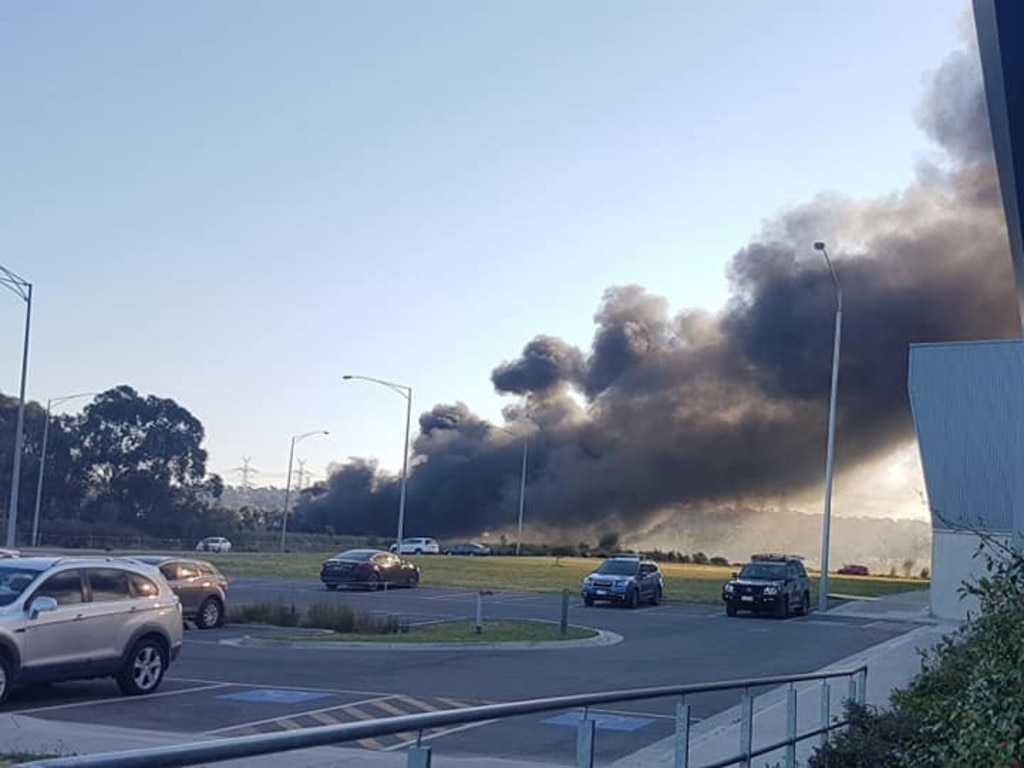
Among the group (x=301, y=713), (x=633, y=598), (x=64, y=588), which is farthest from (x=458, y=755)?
(x=633, y=598)

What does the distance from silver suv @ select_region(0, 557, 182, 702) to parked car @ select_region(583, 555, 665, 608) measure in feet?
78.0

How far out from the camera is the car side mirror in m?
13.9

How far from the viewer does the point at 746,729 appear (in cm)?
830

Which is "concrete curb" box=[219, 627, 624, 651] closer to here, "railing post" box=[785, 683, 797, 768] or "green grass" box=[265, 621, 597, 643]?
"green grass" box=[265, 621, 597, 643]

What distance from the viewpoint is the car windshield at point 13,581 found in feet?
46.1

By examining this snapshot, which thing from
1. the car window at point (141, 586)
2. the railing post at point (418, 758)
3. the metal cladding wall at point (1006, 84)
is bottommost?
the car window at point (141, 586)

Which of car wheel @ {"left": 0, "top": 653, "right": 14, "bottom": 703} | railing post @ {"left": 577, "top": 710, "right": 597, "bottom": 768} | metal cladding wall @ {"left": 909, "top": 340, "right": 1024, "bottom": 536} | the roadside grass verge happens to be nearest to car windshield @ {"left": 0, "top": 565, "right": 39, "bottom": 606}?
car wheel @ {"left": 0, "top": 653, "right": 14, "bottom": 703}

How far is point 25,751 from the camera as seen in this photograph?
1059cm

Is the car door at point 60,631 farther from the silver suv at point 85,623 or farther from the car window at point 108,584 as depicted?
the car window at point 108,584

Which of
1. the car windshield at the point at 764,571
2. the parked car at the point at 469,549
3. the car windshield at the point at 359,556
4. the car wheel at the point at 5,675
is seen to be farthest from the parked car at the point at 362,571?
the parked car at the point at 469,549

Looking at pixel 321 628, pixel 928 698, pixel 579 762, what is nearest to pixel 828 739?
pixel 928 698

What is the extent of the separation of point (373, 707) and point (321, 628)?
1162cm

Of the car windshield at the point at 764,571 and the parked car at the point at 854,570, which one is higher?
the car windshield at the point at 764,571

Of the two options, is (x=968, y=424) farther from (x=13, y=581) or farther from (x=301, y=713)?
(x=13, y=581)
